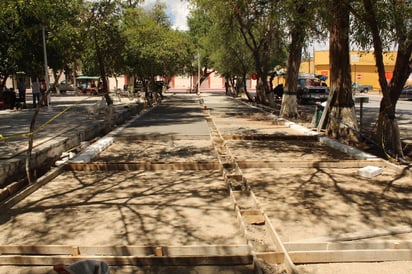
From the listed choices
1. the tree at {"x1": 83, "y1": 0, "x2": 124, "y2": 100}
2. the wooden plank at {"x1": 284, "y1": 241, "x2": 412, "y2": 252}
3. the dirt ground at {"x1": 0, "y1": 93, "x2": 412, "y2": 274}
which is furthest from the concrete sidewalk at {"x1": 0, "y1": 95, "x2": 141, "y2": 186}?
the wooden plank at {"x1": 284, "y1": 241, "x2": 412, "y2": 252}

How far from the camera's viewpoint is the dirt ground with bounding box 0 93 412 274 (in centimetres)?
450

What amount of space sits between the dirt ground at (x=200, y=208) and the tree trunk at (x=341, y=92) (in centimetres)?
383

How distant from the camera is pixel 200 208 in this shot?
217 inches

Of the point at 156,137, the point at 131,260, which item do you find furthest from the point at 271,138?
the point at 131,260

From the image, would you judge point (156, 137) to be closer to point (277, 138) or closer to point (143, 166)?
point (277, 138)

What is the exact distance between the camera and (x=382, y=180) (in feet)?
22.5

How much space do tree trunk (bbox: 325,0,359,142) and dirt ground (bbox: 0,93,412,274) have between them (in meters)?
3.83

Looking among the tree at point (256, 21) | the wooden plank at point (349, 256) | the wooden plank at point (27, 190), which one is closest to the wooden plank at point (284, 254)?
the wooden plank at point (349, 256)

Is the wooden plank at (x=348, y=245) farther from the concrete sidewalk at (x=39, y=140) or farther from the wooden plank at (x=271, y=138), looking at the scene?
the wooden plank at (x=271, y=138)

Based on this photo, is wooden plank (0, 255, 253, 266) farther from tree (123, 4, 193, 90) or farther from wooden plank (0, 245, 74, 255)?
tree (123, 4, 193, 90)

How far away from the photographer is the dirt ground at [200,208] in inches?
177

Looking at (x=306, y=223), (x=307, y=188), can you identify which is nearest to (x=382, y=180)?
(x=307, y=188)

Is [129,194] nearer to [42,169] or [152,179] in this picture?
[152,179]

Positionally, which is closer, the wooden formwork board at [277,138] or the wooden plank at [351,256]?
the wooden plank at [351,256]
